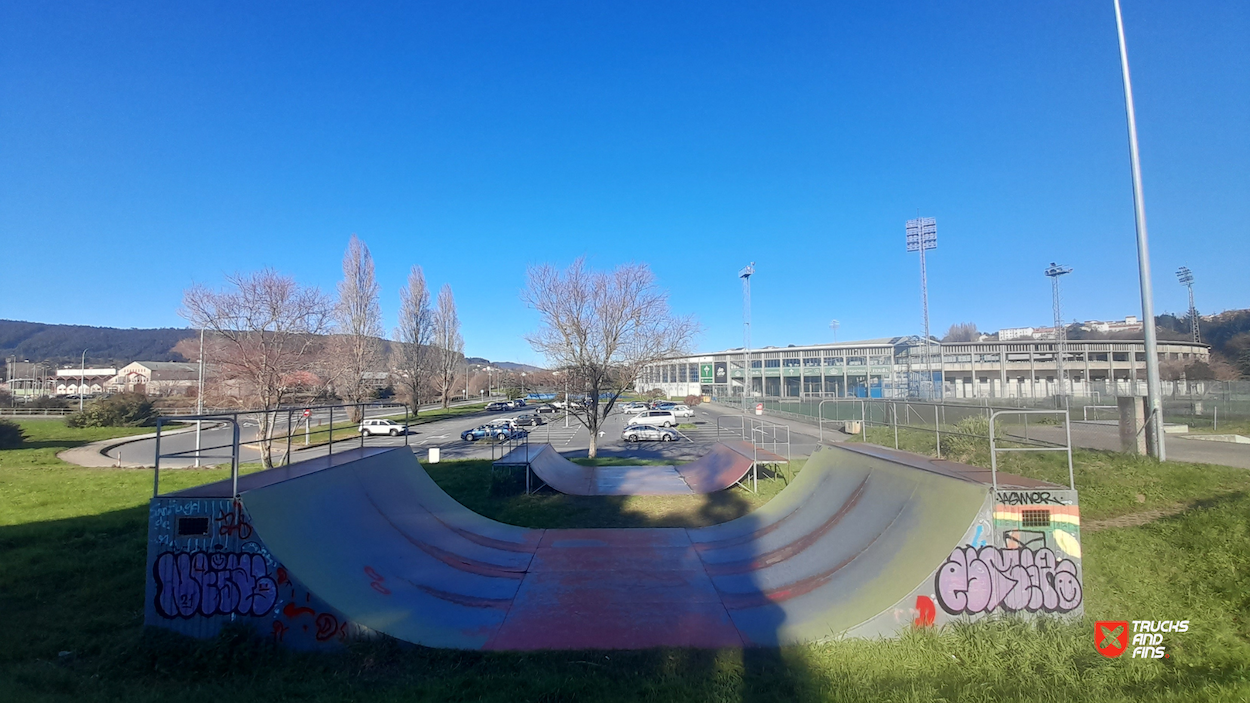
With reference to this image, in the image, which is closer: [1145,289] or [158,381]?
[1145,289]

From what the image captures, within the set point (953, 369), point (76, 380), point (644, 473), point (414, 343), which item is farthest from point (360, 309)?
point (76, 380)

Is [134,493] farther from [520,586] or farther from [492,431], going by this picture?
[492,431]

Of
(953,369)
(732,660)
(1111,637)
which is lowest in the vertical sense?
(732,660)

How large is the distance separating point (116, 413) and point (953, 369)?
61.2 meters

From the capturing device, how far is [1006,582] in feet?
18.3

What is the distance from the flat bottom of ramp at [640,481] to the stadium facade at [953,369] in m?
5.61

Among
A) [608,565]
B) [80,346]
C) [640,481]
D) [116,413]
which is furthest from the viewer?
[80,346]

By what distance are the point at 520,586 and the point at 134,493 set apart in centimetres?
1144

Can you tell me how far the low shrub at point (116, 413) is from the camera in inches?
1470

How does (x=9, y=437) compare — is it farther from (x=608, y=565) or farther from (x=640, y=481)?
(x=608, y=565)

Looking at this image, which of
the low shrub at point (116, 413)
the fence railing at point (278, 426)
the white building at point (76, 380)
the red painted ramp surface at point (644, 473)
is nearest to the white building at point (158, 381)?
the low shrub at point (116, 413)

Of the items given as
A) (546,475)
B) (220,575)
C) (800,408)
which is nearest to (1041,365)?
(800,408)

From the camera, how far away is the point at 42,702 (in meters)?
4.44

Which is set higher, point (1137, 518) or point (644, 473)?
point (1137, 518)
